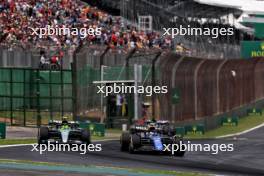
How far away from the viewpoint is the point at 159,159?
24094mm

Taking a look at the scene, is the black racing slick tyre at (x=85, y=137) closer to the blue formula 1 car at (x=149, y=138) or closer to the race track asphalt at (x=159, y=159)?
the race track asphalt at (x=159, y=159)

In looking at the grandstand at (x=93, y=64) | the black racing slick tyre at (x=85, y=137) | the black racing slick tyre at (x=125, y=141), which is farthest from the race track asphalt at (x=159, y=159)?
the grandstand at (x=93, y=64)

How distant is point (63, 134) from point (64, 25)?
1464cm

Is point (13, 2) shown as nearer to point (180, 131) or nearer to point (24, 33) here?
point (24, 33)

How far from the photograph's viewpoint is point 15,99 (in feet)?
116

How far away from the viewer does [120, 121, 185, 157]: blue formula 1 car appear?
2556cm

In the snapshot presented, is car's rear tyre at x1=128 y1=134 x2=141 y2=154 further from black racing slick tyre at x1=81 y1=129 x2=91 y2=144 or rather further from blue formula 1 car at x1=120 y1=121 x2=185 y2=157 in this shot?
black racing slick tyre at x1=81 y1=129 x2=91 y2=144

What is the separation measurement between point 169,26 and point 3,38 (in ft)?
60.4

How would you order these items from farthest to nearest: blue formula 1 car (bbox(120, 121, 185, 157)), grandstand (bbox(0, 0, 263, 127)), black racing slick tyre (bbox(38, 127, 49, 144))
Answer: grandstand (bbox(0, 0, 263, 127)) < black racing slick tyre (bbox(38, 127, 49, 144)) < blue formula 1 car (bbox(120, 121, 185, 157))

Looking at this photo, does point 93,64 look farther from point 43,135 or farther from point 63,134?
point 43,135

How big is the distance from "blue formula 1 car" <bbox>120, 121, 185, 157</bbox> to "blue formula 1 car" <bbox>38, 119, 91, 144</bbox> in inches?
50.5

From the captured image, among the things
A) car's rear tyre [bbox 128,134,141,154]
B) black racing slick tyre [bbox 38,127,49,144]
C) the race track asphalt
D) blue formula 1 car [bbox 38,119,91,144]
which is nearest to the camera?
the race track asphalt

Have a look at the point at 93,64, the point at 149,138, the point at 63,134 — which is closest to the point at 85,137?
the point at 63,134

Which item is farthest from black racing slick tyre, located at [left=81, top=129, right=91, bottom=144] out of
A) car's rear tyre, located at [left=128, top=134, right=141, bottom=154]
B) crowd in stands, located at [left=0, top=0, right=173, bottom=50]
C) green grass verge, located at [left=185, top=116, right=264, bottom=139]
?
crowd in stands, located at [left=0, top=0, right=173, bottom=50]
